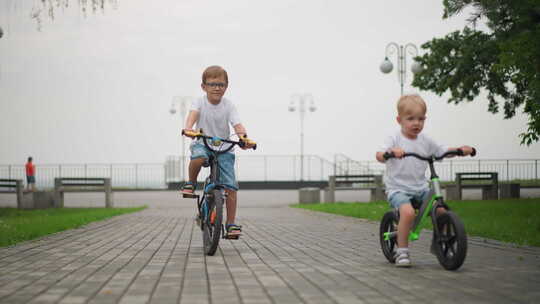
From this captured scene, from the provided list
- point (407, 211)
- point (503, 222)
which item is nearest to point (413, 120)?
point (407, 211)

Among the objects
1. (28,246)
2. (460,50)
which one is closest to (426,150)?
(28,246)

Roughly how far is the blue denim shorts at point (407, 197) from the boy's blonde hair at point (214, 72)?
2404 millimetres

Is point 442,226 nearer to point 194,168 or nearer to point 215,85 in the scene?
point 194,168

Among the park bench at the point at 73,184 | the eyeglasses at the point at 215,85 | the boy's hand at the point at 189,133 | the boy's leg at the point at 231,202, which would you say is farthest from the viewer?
the park bench at the point at 73,184

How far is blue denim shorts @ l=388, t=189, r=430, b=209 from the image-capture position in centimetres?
550

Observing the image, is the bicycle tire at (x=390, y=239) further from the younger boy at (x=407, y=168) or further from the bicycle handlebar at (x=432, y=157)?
the bicycle handlebar at (x=432, y=157)

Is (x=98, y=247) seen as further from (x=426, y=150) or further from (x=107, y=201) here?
(x=107, y=201)

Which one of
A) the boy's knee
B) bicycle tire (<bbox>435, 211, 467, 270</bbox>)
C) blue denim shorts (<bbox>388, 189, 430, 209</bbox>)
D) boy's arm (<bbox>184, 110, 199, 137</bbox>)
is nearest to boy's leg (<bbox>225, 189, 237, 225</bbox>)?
boy's arm (<bbox>184, 110, 199, 137</bbox>)

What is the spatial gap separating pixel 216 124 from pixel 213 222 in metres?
1.09

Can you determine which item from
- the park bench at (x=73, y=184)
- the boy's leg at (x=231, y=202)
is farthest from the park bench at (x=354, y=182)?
the boy's leg at (x=231, y=202)

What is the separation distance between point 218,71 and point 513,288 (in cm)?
377

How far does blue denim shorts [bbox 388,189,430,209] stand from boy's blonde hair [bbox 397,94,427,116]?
68 cm

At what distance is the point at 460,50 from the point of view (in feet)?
61.1

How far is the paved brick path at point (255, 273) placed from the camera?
424 cm
